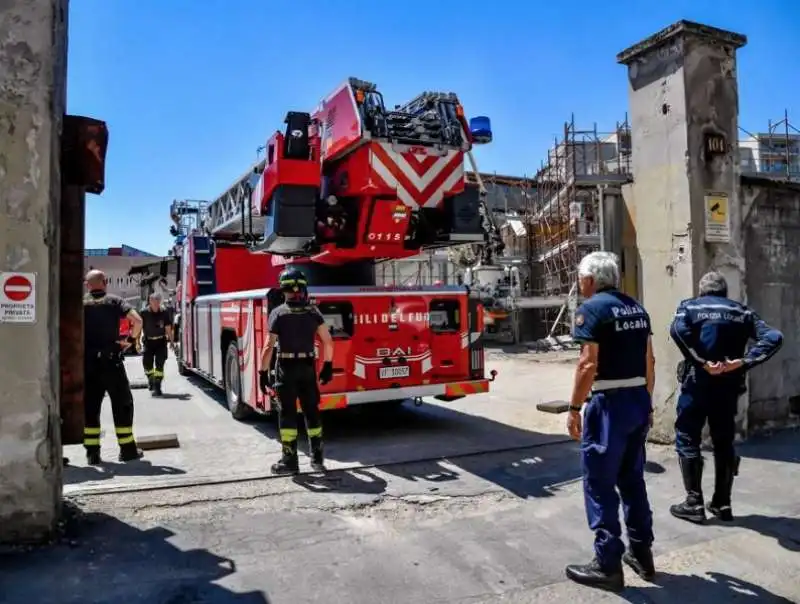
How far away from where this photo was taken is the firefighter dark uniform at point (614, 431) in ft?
11.1

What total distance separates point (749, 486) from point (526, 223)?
2013 cm

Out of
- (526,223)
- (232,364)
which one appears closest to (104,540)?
(232,364)

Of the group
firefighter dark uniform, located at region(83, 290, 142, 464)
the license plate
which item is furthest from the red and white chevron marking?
firefighter dark uniform, located at region(83, 290, 142, 464)

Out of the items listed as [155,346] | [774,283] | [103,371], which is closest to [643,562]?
[774,283]

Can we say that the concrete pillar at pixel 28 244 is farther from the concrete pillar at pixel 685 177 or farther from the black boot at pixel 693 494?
the concrete pillar at pixel 685 177

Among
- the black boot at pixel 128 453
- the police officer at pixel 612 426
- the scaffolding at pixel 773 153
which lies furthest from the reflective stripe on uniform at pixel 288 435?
the scaffolding at pixel 773 153

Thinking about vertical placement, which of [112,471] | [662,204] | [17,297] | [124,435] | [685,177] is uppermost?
[685,177]

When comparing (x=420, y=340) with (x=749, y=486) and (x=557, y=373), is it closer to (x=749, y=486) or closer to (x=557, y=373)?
(x=749, y=486)

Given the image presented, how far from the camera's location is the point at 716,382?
438cm

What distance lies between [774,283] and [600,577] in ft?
15.9

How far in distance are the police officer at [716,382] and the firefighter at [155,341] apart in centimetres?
837

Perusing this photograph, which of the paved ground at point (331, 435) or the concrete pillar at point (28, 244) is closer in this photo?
the concrete pillar at point (28, 244)

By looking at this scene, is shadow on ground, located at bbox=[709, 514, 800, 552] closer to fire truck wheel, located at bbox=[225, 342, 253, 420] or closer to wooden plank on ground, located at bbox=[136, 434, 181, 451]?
wooden plank on ground, located at bbox=[136, 434, 181, 451]

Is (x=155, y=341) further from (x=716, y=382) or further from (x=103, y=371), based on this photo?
(x=716, y=382)
